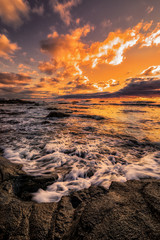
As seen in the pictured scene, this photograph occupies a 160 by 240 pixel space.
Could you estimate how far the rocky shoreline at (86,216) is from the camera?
1.28m

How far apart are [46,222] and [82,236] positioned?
1.89 feet

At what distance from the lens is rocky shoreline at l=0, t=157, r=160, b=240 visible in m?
1.28

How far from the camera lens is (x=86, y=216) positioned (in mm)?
1497

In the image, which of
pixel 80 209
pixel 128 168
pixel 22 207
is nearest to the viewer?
pixel 22 207

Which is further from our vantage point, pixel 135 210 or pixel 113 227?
pixel 135 210

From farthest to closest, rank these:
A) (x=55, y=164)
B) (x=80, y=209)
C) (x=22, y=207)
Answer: (x=55, y=164), (x=80, y=209), (x=22, y=207)

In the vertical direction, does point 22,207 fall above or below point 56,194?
above

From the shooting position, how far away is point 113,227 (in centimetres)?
132

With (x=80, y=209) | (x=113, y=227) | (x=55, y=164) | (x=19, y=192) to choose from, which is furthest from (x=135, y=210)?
(x=55, y=164)

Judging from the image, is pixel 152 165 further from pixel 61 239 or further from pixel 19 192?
pixel 19 192

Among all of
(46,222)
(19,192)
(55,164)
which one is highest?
(46,222)

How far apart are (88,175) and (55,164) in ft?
3.90

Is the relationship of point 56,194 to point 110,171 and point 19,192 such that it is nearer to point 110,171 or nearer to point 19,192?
point 19,192

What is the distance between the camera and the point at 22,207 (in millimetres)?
1629
